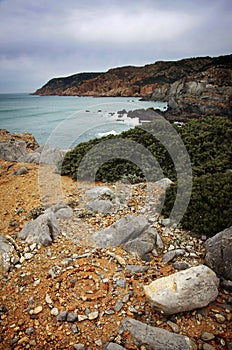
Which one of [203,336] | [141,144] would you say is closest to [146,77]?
[141,144]

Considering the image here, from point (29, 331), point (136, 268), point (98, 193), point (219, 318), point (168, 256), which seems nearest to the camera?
point (29, 331)

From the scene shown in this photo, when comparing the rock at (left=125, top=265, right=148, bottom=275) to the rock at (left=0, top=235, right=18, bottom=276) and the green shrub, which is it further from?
the rock at (left=0, top=235, right=18, bottom=276)

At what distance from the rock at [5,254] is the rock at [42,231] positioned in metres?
0.35

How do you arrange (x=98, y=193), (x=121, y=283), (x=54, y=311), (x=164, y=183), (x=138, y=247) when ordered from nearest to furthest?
Answer: 1. (x=54, y=311)
2. (x=121, y=283)
3. (x=138, y=247)
4. (x=98, y=193)
5. (x=164, y=183)

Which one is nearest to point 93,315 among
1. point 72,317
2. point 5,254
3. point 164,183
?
point 72,317

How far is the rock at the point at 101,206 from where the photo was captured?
6.16 meters

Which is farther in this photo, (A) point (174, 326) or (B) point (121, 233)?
(B) point (121, 233)

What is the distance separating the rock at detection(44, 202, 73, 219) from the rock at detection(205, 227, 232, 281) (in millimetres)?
3323

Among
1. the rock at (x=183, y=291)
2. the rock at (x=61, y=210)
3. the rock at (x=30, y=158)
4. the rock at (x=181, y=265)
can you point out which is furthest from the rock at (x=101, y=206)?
the rock at (x=30, y=158)

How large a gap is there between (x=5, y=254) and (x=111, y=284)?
7.06ft

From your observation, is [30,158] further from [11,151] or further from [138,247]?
[138,247]

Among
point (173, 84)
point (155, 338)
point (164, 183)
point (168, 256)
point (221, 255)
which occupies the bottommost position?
point (155, 338)

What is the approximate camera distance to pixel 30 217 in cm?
616

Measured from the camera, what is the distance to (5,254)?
4.64 metres
